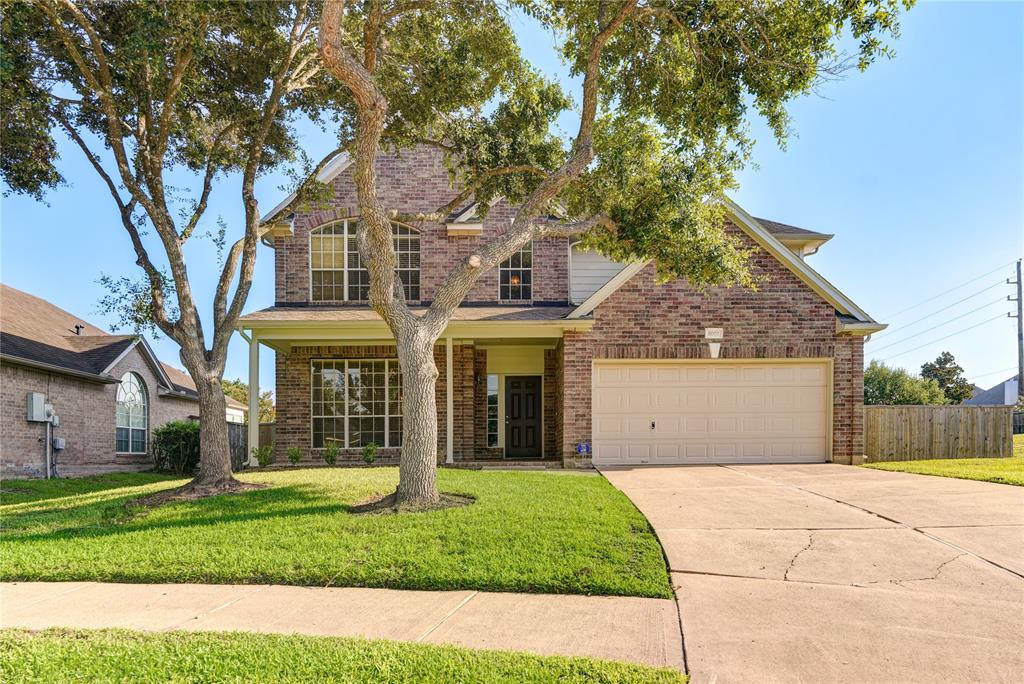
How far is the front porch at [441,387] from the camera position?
1345 centimetres

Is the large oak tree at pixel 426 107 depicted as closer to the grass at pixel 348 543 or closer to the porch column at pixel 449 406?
the grass at pixel 348 543

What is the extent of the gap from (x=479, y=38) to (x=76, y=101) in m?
7.09

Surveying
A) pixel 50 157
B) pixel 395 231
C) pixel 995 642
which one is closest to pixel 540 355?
pixel 395 231

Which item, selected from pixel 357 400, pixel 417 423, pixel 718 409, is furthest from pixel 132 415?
pixel 718 409

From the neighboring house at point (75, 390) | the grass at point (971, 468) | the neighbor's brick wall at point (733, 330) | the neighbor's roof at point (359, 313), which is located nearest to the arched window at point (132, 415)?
the neighboring house at point (75, 390)

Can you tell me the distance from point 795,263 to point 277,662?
12368 millimetres

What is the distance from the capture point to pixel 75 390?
1623cm

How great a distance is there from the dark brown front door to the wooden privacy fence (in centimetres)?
753

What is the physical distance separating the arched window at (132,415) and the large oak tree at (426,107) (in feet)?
28.2

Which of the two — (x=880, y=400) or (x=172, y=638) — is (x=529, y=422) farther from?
(x=880, y=400)

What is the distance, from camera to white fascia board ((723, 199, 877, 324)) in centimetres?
1297

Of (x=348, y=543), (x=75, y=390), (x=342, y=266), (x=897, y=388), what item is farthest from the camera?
(x=897, y=388)

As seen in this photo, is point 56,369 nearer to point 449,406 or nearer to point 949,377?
point 449,406

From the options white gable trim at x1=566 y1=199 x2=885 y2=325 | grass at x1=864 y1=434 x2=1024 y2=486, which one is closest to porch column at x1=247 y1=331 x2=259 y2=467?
white gable trim at x1=566 y1=199 x2=885 y2=325
